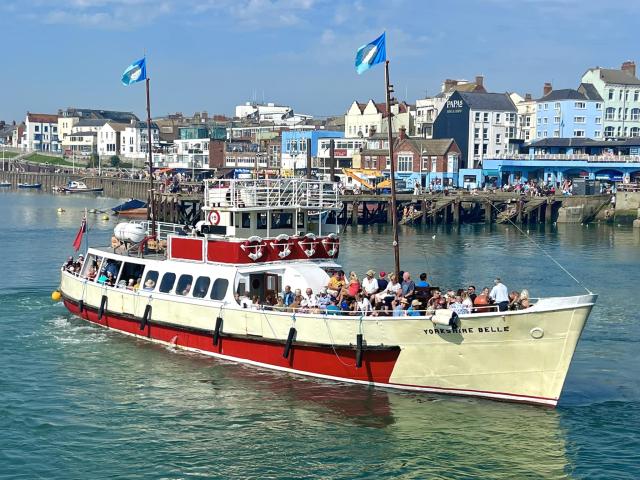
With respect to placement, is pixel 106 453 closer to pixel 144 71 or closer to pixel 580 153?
pixel 144 71

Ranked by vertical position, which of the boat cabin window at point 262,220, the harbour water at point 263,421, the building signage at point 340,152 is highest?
the building signage at point 340,152

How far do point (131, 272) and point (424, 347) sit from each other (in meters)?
13.0

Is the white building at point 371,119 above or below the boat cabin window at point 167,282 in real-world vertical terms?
above

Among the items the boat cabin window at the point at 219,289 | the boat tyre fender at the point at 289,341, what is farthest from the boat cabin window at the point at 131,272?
the boat tyre fender at the point at 289,341

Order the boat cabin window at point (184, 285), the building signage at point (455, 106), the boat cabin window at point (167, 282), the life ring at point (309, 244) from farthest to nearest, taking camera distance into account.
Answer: the building signage at point (455, 106)
the boat cabin window at point (167, 282)
the boat cabin window at point (184, 285)
the life ring at point (309, 244)

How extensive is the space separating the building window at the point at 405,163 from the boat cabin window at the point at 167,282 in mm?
76608

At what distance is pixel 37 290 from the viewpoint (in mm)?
40906

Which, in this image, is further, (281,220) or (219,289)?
(281,220)

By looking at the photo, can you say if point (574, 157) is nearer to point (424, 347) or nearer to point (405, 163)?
point (405, 163)

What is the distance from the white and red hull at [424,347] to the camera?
21.7 m

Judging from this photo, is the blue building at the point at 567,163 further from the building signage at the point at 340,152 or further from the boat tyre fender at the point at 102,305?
the boat tyre fender at the point at 102,305

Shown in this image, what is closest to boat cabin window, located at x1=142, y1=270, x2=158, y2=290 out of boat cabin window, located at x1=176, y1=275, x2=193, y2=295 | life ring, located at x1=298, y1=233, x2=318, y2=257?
boat cabin window, located at x1=176, y1=275, x2=193, y2=295

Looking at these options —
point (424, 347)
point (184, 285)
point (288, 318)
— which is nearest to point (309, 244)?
point (288, 318)

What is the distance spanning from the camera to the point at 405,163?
10431cm
